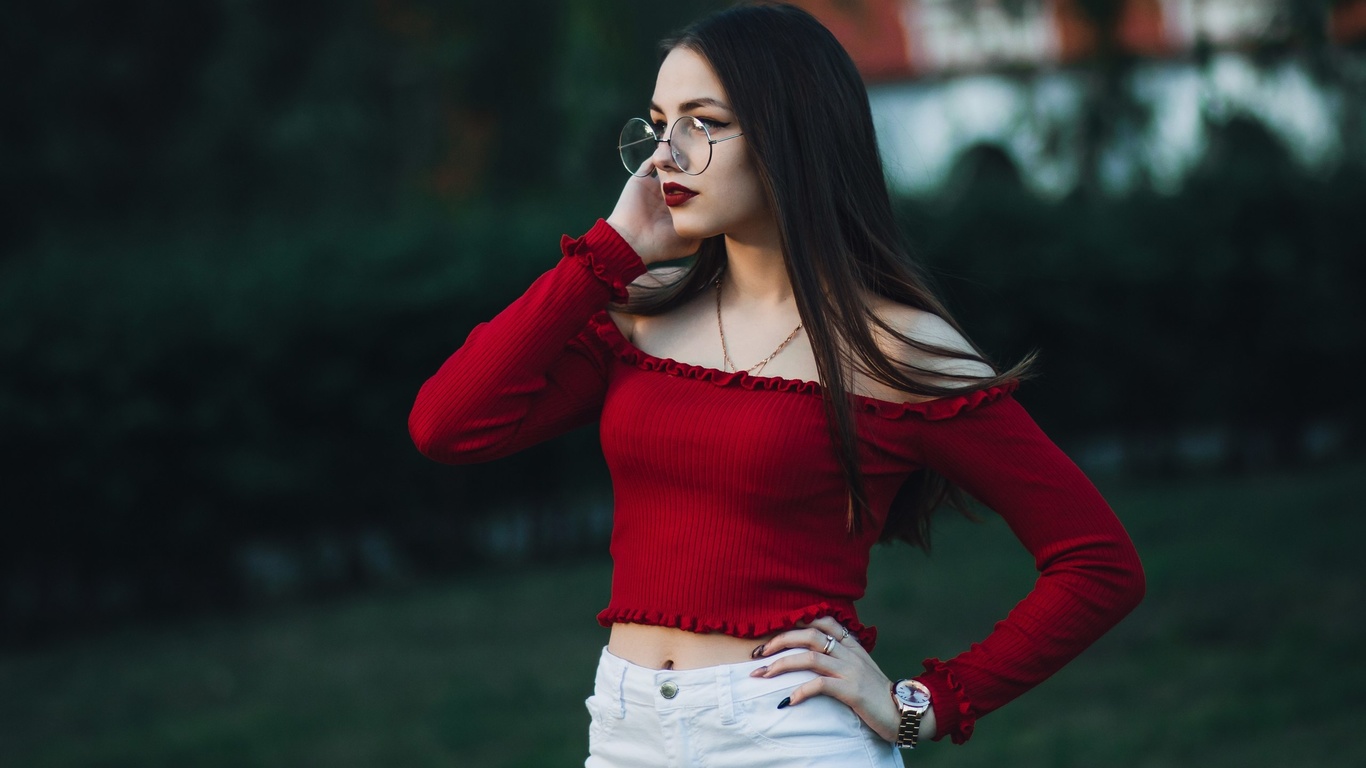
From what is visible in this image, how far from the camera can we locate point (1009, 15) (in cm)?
937

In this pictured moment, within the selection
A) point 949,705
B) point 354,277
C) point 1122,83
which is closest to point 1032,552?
point 949,705

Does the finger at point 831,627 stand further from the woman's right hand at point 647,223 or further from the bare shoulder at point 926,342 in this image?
the woman's right hand at point 647,223

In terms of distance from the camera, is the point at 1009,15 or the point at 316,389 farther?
the point at 1009,15

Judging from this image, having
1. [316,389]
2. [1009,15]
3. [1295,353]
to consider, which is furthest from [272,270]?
[1295,353]

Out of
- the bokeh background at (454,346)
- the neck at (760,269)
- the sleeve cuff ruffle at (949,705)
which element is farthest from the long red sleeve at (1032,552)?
the bokeh background at (454,346)

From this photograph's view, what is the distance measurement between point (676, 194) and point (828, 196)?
256 mm

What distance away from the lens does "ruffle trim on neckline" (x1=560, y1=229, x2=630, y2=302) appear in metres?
2.42

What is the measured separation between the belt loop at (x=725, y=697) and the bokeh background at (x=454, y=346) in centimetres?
261

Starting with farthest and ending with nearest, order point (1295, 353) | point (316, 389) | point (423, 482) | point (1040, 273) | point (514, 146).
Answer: point (514, 146) < point (1295, 353) < point (1040, 273) < point (423, 482) < point (316, 389)

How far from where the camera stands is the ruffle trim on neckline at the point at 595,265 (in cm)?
242

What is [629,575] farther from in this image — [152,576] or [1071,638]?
[152,576]

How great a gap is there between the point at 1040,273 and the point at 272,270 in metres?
4.87

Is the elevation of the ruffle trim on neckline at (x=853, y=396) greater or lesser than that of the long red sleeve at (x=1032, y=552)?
greater

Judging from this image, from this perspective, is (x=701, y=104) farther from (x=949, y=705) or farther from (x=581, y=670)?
(x=581, y=670)
